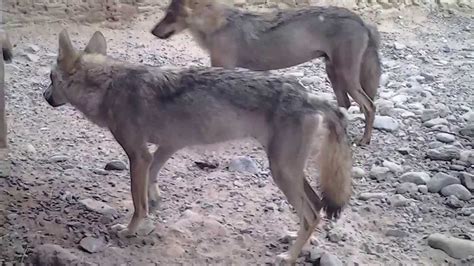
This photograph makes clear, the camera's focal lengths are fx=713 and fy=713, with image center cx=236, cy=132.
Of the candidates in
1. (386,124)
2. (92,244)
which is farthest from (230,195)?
(386,124)

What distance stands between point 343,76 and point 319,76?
1.22 metres

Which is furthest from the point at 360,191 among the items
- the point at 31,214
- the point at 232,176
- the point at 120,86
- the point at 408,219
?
the point at 31,214

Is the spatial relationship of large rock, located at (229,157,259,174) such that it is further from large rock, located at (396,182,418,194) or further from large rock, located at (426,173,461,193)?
large rock, located at (426,173,461,193)

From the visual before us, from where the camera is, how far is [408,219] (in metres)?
4.05

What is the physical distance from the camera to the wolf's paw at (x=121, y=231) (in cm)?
360

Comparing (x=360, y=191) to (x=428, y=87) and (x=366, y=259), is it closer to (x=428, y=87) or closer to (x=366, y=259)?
(x=366, y=259)

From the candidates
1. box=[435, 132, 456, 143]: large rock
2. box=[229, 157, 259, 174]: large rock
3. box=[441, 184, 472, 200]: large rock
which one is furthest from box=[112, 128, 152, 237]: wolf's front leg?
box=[435, 132, 456, 143]: large rock

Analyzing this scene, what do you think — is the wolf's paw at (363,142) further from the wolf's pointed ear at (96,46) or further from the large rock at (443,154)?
the wolf's pointed ear at (96,46)

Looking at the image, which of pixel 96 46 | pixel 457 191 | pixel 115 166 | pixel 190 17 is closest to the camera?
pixel 96 46

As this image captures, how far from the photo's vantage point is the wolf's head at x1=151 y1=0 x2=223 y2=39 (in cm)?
507

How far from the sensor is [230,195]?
13.6ft

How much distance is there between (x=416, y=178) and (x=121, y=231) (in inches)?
77.0

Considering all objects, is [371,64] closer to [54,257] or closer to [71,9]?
[54,257]

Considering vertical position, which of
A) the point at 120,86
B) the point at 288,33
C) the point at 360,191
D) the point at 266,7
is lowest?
the point at 266,7
